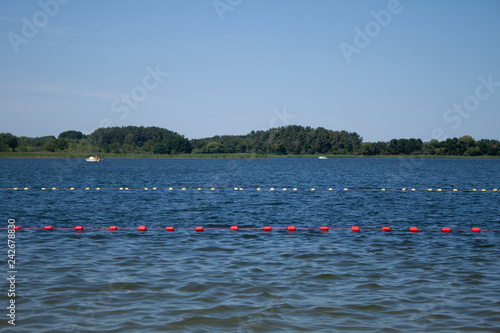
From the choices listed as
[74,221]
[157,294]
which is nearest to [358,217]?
[74,221]

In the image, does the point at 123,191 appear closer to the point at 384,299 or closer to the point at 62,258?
the point at 62,258

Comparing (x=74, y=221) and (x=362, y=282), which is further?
(x=74, y=221)

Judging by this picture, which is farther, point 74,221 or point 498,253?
point 74,221

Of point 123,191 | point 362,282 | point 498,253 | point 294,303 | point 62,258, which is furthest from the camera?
point 123,191

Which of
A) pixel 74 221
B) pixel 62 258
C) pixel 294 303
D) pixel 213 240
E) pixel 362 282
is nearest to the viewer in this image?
pixel 294 303

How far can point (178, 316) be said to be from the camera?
30.8 feet

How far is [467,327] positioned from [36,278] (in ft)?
32.7

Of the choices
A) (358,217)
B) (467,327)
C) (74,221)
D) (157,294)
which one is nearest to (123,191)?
(74,221)

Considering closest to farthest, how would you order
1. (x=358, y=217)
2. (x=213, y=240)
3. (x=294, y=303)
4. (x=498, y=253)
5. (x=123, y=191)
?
(x=294, y=303), (x=498, y=253), (x=213, y=240), (x=358, y=217), (x=123, y=191)

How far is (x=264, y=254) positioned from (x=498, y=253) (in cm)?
748

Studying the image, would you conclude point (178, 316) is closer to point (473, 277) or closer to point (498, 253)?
point (473, 277)

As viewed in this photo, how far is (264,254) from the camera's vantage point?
14.8 metres

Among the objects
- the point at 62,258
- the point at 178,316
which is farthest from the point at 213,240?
the point at 178,316

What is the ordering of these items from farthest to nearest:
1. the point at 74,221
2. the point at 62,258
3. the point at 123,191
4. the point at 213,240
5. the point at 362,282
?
the point at 123,191 → the point at 74,221 → the point at 213,240 → the point at 62,258 → the point at 362,282
